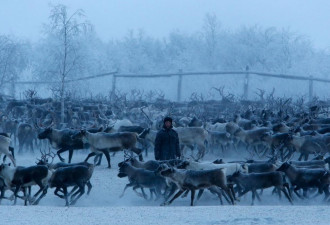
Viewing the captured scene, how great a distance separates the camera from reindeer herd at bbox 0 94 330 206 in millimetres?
11828

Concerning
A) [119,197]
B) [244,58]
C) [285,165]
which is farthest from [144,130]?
[244,58]

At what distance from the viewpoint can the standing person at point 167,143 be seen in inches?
486

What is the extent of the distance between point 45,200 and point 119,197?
1.56 m

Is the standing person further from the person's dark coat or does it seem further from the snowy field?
the snowy field

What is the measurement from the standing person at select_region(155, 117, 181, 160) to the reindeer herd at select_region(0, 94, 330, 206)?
25 cm

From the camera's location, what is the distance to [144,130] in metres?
17.8

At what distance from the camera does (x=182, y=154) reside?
15164 millimetres

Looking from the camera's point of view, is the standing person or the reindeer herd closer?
the reindeer herd

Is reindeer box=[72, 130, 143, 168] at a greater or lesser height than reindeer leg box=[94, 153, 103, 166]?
greater

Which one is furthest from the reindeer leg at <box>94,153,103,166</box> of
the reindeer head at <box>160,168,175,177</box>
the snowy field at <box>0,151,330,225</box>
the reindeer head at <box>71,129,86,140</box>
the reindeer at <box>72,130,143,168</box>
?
the snowy field at <box>0,151,330,225</box>

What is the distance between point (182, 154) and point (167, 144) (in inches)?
106

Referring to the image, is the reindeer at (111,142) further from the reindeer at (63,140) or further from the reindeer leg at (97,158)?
the reindeer at (63,140)

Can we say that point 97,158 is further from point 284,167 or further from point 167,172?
point 284,167
